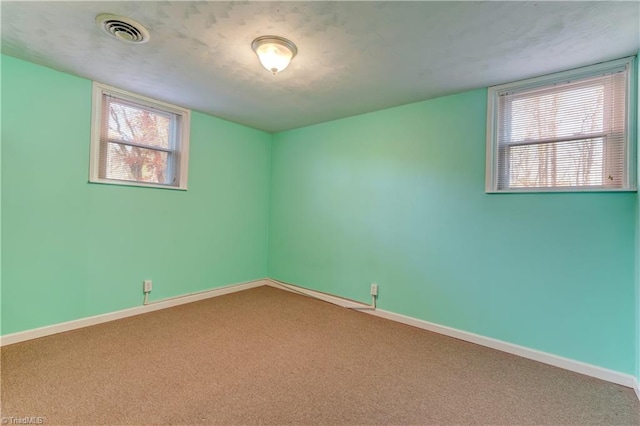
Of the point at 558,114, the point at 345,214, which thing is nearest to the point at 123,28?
the point at 345,214

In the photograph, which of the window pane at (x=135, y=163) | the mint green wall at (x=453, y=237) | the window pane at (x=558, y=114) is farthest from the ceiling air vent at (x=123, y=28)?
the window pane at (x=558, y=114)

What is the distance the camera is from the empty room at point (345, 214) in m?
1.77

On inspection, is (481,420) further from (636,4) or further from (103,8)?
(103,8)

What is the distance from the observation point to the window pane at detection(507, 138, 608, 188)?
87.2 inches

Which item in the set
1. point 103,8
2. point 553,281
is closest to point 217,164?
point 103,8

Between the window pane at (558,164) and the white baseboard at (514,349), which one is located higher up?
the window pane at (558,164)

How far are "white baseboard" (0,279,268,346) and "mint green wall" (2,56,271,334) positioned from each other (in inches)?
2.0

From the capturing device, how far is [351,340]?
8.75 ft

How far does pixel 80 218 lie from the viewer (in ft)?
9.04

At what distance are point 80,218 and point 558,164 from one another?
4.34m

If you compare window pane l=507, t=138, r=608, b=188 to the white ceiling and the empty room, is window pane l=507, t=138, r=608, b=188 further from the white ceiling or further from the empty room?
the white ceiling

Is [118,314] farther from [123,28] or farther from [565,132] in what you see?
[565,132]

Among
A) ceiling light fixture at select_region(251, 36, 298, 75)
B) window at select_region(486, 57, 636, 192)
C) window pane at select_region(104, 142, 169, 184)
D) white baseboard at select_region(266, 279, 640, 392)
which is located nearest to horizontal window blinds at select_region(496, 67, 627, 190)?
window at select_region(486, 57, 636, 192)

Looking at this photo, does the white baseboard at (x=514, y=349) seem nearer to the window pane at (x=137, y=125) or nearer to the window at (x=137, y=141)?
the window at (x=137, y=141)
